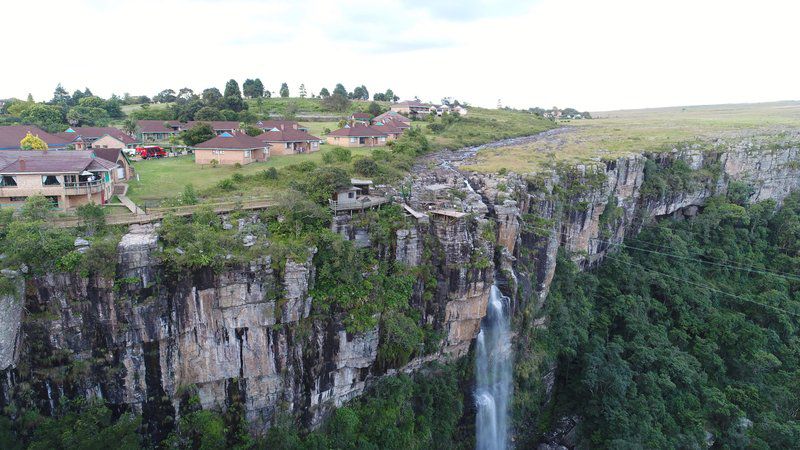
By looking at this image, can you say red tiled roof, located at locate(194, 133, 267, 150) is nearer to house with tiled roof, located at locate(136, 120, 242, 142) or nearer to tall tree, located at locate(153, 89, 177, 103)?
house with tiled roof, located at locate(136, 120, 242, 142)

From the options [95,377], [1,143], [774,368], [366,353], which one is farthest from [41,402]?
[774,368]

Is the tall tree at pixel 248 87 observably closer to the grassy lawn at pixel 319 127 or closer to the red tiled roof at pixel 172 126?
the grassy lawn at pixel 319 127

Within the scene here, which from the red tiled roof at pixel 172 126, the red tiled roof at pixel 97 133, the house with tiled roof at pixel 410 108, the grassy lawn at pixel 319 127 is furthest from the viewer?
the house with tiled roof at pixel 410 108

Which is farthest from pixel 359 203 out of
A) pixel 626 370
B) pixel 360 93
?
pixel 360 93

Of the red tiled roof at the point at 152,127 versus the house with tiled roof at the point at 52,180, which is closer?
the house with tiled roof at the point at 52,180

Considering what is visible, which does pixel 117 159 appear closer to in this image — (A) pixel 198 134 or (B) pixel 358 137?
(A) pixel 198 134

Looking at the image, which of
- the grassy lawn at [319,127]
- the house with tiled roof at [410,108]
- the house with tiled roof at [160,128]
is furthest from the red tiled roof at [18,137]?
the house with tiled roof at [410,108]
